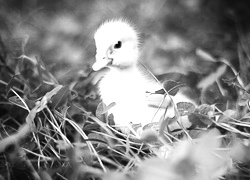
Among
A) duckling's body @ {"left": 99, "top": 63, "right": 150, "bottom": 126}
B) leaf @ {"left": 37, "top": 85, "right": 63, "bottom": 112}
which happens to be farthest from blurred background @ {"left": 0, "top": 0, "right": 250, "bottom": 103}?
leaf @ {"left": 37, "top": 85, "right": 63, "bottom": 112}

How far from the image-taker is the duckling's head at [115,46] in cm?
83

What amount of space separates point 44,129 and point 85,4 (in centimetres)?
102

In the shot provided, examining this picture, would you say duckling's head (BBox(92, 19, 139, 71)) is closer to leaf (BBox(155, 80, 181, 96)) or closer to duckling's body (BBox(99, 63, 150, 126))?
duckling's body (BBox(99, 63, 150, 126))

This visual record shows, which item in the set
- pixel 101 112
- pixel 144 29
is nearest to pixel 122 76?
pixel 101 112

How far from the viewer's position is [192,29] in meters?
1.53

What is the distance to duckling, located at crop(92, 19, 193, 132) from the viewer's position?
2.57 ft

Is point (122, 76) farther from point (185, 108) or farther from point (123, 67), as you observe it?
point (185, 108)

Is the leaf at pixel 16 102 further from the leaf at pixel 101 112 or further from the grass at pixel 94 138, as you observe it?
the leaf at pixel 101 112

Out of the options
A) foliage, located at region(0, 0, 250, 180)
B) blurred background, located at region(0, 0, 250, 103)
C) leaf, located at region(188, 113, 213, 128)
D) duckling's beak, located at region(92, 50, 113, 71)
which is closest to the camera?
foliage, located at region(0, 0, 250, 180)

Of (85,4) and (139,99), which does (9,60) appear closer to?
(139,99)

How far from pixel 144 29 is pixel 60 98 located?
785 millimetres

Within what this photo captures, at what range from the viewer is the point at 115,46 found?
854mm

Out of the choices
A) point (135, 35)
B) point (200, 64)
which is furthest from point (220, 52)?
point (135, 35)

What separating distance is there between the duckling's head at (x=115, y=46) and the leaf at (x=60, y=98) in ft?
A: 0.30
